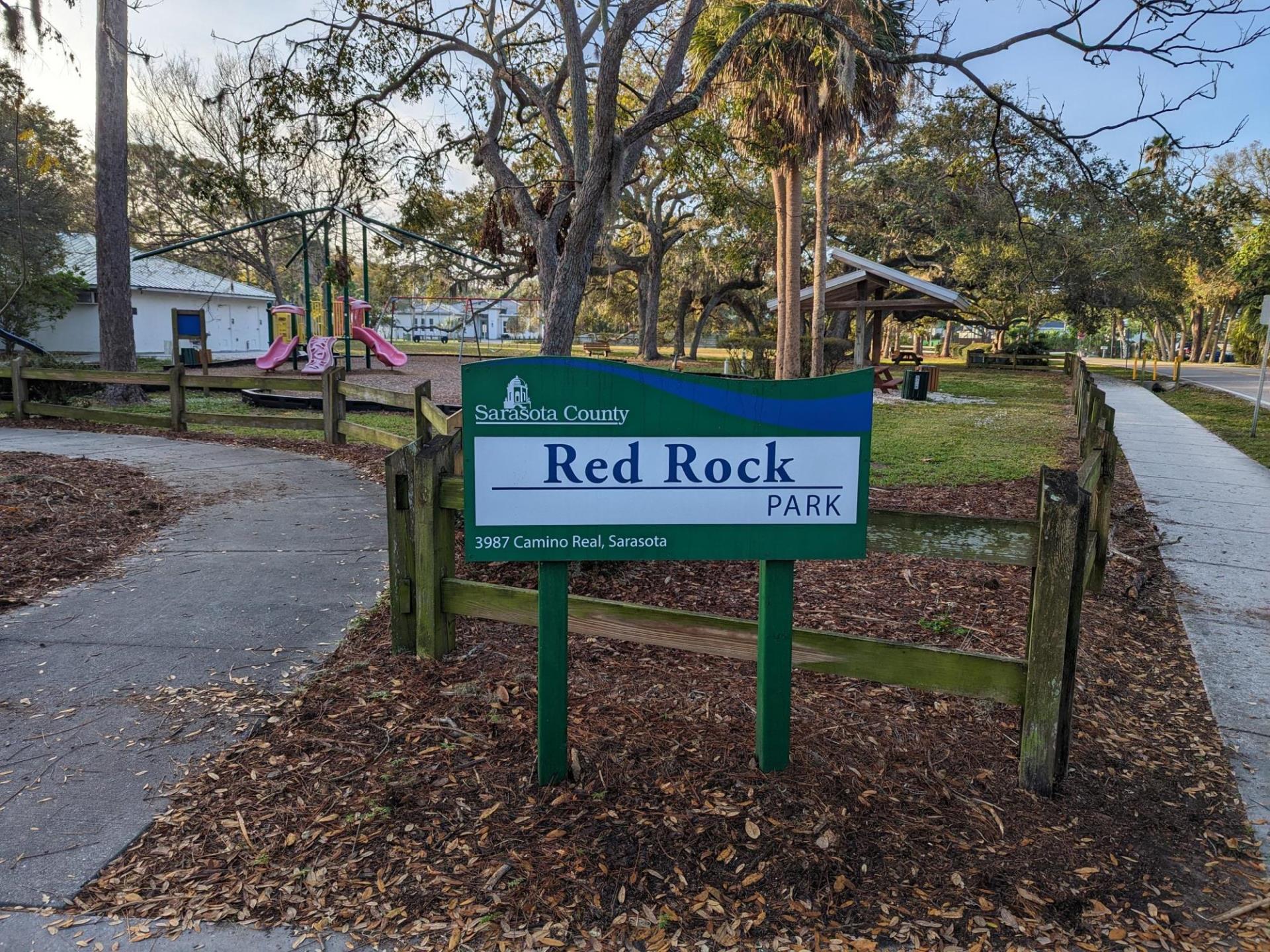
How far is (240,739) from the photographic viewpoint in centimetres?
342

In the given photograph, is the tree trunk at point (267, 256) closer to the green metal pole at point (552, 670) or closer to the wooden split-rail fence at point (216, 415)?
the wooden split-rail fence at point (216, 415)

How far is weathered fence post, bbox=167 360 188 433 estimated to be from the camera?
11742mm

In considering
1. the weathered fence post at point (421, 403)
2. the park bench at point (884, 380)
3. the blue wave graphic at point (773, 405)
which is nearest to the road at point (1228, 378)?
the park bench at point (884, 380)

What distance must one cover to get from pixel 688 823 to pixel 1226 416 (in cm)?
1977

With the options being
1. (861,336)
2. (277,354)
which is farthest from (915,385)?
(277,354)

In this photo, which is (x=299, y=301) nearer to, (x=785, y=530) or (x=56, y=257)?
(x=56, y=257)

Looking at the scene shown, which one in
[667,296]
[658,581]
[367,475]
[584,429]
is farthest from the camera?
[667,296]

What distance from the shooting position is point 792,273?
56.6 feet

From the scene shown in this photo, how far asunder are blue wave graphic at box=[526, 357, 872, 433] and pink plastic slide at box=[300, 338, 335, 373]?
830 inches

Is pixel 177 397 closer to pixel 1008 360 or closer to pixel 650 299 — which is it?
pixel 650 299

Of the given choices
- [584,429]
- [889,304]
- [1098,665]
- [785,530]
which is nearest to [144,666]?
[584,429]

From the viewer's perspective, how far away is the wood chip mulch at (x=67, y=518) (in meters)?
5.47

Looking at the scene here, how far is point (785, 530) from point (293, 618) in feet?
9.95

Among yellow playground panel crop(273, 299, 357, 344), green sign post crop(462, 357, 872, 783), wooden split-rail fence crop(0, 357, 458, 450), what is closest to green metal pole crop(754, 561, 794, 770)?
green sign post crop(462, 357, 872, 783)
